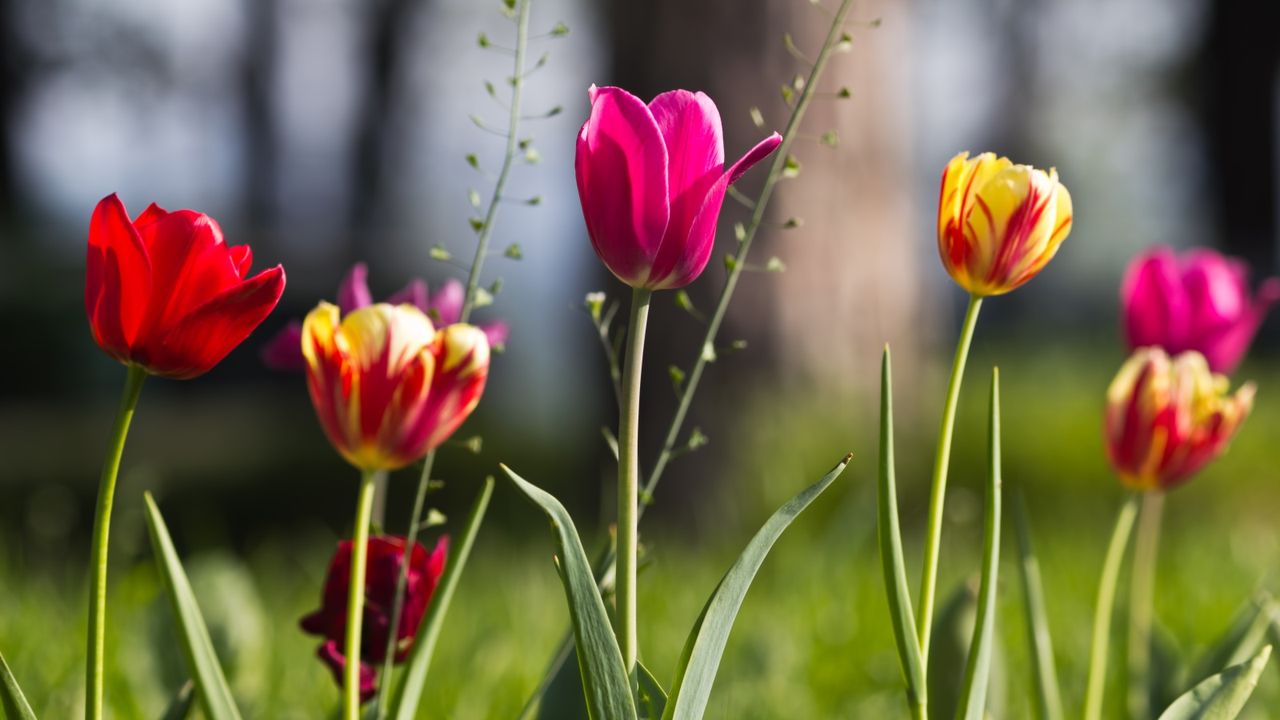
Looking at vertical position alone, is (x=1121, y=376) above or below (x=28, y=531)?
above

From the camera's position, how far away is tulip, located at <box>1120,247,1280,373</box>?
1.20m

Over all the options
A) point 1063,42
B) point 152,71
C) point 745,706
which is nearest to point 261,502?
point 745,706

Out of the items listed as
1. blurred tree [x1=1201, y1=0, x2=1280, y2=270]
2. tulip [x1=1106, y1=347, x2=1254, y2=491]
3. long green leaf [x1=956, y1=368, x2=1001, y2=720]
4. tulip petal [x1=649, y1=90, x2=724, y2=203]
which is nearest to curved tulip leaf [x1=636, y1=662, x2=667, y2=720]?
long green leaf [x1=956, y1=368, x2=1001, y2=720]

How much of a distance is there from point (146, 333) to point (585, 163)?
0.85ft

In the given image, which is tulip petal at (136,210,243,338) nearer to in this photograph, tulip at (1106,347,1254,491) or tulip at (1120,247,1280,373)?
tulip at (1106,347,1254,491)

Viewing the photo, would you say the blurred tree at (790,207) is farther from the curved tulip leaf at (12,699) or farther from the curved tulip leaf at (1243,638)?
the curved tulip leaf at (12,699)

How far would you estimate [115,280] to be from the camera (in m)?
0.69

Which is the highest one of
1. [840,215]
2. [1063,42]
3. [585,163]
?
[1063,42]

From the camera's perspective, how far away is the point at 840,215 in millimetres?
4004

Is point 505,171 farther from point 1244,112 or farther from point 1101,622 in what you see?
point 1244,112

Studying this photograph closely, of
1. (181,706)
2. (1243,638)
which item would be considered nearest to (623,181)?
(181,706)

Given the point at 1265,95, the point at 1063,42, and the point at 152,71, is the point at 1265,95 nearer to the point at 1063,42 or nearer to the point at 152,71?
the point at 1063,42

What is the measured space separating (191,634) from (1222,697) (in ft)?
2.00

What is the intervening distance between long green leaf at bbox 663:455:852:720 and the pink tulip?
140 mm
